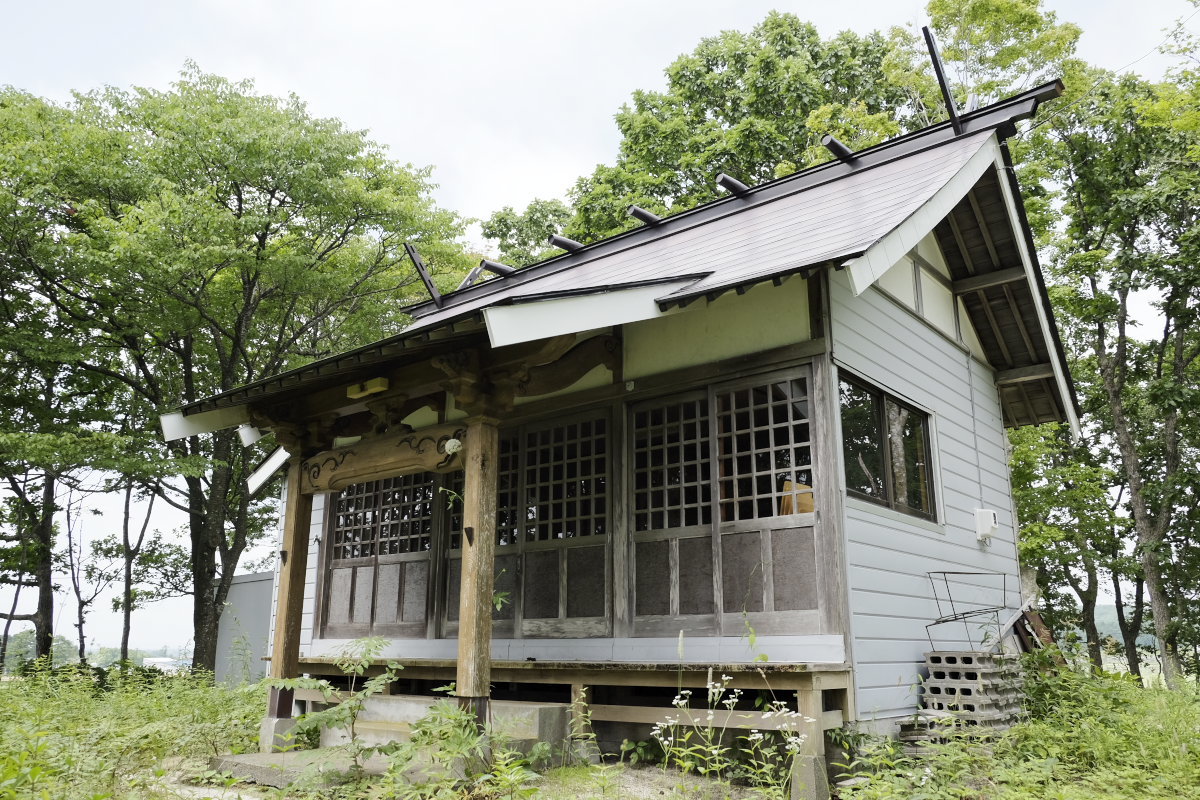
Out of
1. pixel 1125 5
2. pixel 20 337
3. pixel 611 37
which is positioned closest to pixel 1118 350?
pixel 1125 5

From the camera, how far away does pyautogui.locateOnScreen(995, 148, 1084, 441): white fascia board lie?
7227mm

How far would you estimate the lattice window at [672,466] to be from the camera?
5.83m

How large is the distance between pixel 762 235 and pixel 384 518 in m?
4.41

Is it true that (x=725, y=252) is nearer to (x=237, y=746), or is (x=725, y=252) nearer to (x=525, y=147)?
(x=237, y=746)

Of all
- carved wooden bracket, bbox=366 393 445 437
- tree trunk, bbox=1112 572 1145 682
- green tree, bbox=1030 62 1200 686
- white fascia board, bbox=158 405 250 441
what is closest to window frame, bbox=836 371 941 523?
carved wooden bracket, bbox=366 393 445 437

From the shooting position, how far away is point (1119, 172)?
1523cm

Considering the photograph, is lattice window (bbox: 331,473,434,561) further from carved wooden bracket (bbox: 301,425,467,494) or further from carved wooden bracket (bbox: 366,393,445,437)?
carved wooden bracket (bbox: 366,393,445,437)

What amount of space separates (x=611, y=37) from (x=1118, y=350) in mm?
24466

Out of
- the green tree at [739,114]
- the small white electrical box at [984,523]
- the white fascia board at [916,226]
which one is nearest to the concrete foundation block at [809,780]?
the white fascia board at [916,226]

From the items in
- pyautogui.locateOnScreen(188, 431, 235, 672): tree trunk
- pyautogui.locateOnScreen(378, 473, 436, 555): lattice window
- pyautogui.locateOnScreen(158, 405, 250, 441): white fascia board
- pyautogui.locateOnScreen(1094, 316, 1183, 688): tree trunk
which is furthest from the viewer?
pyautogui.locateOnScreen(188, 431, 235, 672): tree trunk

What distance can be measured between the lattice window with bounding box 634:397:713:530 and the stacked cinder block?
74.4 inches

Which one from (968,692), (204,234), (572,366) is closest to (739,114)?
(204,234)

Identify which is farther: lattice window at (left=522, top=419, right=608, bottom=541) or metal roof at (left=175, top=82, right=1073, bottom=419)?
lattice window at (left=522, top=419, right=608, bottom=541)

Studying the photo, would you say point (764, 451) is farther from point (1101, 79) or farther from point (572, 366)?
point (1101, 79)
